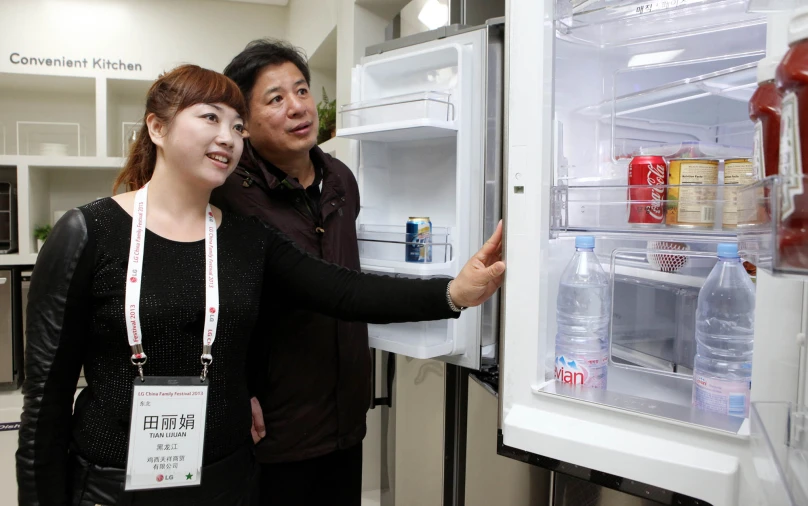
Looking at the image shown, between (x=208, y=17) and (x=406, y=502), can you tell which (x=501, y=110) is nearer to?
(x=406, y=502)

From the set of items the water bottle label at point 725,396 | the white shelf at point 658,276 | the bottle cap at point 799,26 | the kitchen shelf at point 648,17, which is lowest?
the water bottle label at point 725,396

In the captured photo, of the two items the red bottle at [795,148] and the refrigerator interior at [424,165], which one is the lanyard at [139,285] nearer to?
the refrigerator interior at [424,165]

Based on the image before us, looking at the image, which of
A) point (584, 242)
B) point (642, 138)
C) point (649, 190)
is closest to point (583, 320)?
point (584, 242)

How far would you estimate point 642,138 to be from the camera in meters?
1.32

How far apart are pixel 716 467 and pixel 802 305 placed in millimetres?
264

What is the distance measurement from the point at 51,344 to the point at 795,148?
118 centimetres

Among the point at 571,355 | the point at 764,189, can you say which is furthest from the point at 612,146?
the point at 764,189

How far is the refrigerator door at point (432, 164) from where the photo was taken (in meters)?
1.57

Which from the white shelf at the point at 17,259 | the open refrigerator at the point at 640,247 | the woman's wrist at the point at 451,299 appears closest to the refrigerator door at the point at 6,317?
the white shelf at the point at 17,259

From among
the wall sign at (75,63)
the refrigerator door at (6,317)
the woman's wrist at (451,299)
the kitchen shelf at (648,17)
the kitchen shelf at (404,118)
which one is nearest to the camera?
the kitchen shelf at (648,17)

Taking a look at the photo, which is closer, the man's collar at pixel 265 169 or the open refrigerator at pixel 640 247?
the open refrigerator at pixel 640 247

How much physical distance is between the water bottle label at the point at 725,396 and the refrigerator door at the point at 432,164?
Answer: 73 cm

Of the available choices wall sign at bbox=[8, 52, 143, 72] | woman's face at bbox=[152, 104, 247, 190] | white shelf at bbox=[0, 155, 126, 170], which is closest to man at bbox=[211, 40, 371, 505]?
woman's face at bbox=[152, 104, 247, 190]

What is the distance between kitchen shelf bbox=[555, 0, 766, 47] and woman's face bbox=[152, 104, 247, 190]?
68 centimetres
